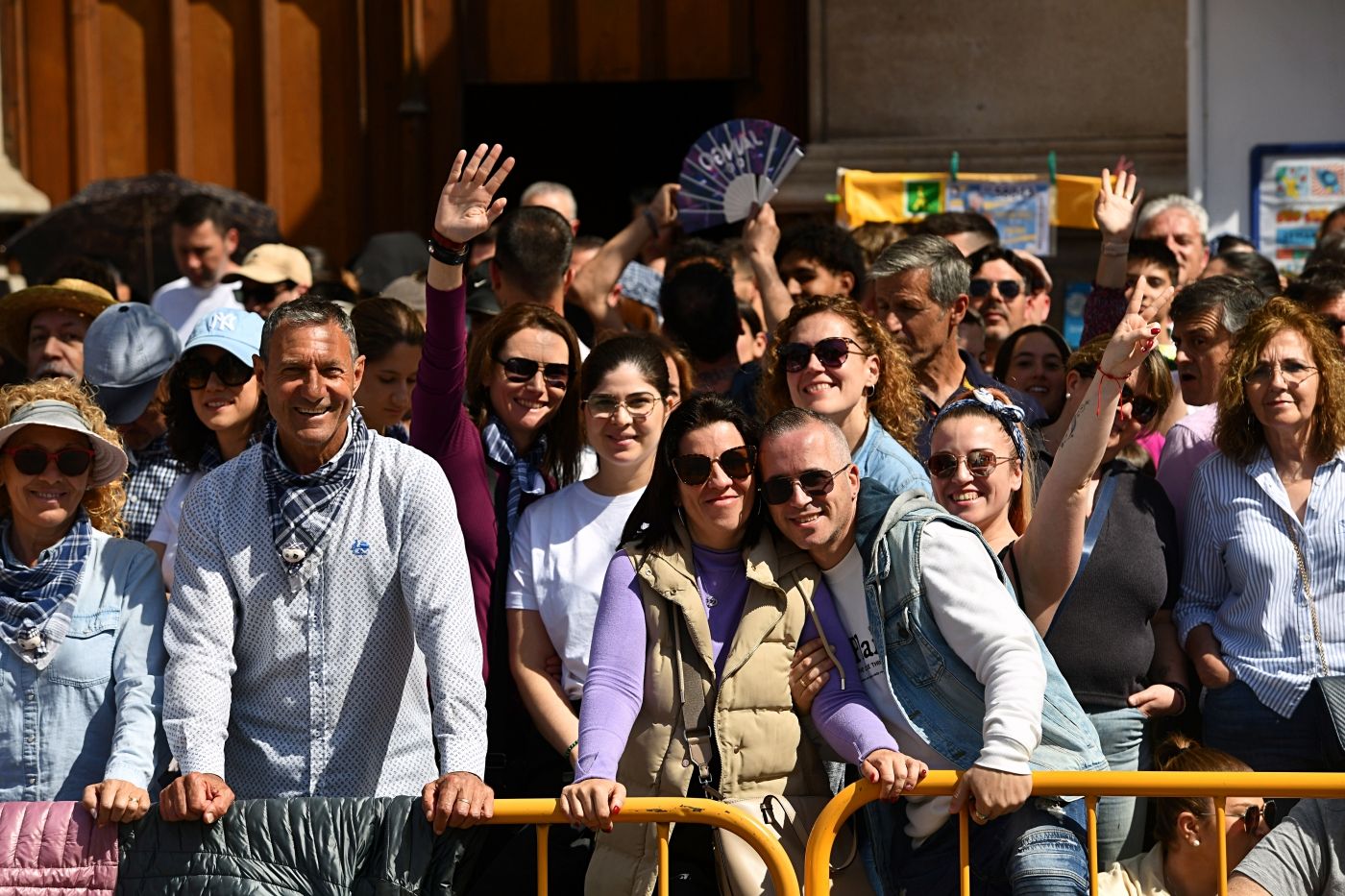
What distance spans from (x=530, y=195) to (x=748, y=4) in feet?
9.72

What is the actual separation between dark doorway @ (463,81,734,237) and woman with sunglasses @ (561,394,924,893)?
27.8 ft

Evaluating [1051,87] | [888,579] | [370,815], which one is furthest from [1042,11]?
[370,815]

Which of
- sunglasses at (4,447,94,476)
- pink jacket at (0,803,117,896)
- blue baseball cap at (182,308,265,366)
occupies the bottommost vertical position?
pink jacket at (0,803,117,896)

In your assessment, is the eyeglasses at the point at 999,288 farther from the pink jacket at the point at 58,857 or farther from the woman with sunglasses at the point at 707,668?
the pink jacket at the point at 58,857

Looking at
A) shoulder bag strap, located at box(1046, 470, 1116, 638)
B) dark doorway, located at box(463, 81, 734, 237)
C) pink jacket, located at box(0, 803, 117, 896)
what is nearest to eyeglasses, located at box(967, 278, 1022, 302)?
shoulder bag strap, located at box(1046, 470, 1116, 638)

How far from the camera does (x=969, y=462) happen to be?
4898 millimetres

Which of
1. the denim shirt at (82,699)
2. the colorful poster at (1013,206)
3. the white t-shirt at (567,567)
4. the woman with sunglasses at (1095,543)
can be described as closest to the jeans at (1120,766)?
the woman with sunglasses at (1095,543)

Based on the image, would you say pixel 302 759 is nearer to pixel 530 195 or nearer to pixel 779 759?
pixel 779 759

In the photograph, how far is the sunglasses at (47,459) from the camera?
4.68m

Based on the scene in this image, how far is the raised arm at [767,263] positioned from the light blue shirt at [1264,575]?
184cm

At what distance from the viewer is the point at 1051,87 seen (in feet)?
33.4

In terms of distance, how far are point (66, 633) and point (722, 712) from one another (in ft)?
5.01

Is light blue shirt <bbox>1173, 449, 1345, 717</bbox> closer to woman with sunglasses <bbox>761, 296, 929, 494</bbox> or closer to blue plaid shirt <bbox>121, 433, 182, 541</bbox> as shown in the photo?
woman with sunglasses <bbox>761, 296, 929, 494</bbox>

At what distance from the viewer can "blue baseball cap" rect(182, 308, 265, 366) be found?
17.7ft
